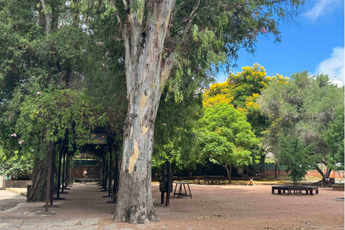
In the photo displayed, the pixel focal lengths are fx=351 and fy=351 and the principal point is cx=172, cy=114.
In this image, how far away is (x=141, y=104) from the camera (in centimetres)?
983

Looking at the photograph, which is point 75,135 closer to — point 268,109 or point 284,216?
point 284,216

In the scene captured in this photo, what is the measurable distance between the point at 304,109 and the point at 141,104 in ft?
80.1

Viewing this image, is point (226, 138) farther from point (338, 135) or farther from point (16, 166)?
point (16, 166)

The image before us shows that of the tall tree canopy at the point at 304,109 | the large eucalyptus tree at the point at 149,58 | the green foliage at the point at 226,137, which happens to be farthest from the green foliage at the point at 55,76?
the tall tree canopy at the point at 304,109

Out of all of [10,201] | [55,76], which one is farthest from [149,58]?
[10,201]

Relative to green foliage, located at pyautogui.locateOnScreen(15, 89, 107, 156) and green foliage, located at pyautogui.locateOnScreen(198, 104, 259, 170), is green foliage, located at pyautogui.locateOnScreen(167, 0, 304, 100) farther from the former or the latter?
A: green foliage, located at pyautogui.locateOnScreen(198, 104, 259, 170)

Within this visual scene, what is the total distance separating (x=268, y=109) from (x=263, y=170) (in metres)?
12.6

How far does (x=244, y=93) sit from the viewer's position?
42781 mm

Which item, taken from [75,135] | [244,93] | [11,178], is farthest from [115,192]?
[244,93]

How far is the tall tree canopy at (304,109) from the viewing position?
2814 centimetres

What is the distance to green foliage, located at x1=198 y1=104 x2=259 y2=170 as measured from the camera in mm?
30703

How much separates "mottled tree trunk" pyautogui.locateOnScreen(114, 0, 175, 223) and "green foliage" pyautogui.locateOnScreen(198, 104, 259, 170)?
1997cm

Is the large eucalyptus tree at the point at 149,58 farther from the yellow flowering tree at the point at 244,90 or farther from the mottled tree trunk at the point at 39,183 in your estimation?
the yellow flowering tree at the point at 244,90

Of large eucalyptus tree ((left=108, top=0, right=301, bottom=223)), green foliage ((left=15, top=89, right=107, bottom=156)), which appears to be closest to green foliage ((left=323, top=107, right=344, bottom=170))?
large eucalyptus tree ((left=108, top=0, right=301, bottom=223))
